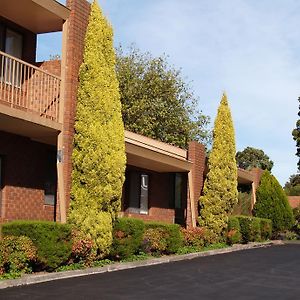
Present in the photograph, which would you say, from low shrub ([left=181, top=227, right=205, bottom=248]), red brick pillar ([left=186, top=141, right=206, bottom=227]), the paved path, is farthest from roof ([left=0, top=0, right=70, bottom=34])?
red brick pillar ([left=186, top=141, right=206, bottom=227])

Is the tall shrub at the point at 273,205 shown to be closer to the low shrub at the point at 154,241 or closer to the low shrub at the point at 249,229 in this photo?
the low shrub at the point at 249,229

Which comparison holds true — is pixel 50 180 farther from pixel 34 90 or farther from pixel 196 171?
pixel 196 171

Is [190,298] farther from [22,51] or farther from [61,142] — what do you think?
[22,51]

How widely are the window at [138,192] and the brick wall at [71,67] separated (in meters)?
7.00

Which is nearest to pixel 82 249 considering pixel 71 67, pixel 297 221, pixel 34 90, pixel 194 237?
pixel 34 90

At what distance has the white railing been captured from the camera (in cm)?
1450

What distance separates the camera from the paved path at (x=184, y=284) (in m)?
10.1

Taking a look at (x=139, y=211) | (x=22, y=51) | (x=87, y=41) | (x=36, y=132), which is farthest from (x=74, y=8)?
(x=139, y=211)

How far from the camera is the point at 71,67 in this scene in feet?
48.6

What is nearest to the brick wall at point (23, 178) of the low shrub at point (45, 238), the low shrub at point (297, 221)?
the low shrub at point (45, 238)

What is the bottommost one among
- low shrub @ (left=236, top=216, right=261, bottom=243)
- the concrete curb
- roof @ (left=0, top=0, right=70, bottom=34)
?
the concrete curb

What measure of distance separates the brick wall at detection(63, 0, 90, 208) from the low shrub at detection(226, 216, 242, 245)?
9.78m

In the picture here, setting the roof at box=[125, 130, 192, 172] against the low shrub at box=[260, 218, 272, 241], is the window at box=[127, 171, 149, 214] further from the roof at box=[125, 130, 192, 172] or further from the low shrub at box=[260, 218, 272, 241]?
the low shrub at box=[260, 218, 272, 241]

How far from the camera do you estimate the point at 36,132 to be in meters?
14.5
